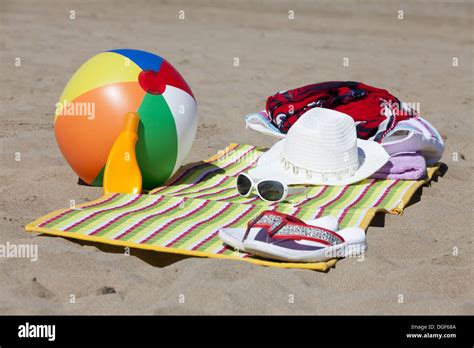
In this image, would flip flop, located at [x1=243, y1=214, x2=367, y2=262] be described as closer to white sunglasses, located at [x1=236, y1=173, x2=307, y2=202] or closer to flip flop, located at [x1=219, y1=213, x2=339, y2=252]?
flip flop, located at [x1=219, y1=213, x2=339, y2=252]

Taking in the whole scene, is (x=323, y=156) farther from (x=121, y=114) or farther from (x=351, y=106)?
(x=121, y=114)

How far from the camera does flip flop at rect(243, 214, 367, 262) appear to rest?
405 centimetres

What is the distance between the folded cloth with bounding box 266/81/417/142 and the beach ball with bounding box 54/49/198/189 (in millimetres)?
981

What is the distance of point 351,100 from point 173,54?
4815mm

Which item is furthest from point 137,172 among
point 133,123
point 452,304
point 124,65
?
point 452,304

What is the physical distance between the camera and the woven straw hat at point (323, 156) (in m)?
5.35

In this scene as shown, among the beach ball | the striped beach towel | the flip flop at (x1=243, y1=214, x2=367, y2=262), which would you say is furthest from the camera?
the beach ball

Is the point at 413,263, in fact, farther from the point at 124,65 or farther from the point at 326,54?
the point at 326,54

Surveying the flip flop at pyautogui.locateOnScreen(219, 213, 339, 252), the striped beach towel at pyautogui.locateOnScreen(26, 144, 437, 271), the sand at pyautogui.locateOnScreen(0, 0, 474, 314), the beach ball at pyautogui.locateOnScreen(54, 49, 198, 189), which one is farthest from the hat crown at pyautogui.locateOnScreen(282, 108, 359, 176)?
the flip flop at pyautogui.locateOnScreen(219, 213, 339, 252)

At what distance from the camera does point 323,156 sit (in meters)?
5.36

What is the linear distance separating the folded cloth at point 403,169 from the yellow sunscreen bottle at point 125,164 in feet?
5.45
